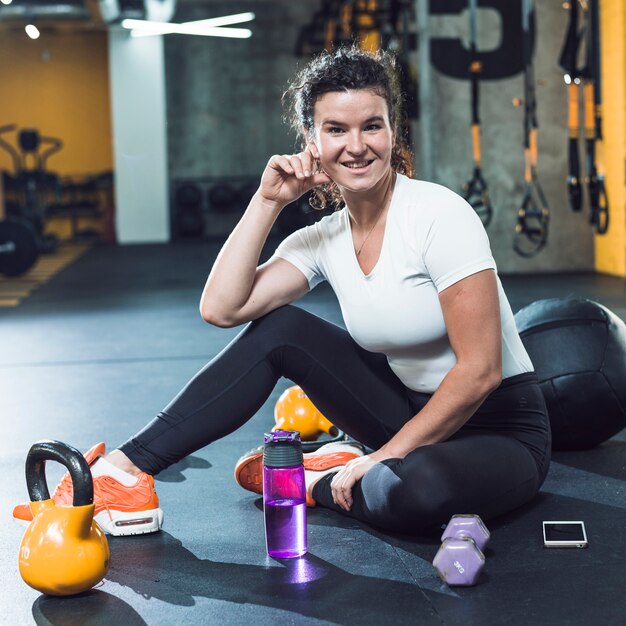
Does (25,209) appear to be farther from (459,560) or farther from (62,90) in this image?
(459,560)

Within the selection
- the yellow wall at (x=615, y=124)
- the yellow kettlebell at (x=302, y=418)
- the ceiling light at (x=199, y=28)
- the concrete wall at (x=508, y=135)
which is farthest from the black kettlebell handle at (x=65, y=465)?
the ceiling light at (x=199, y=28)

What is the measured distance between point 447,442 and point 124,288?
5.83 m

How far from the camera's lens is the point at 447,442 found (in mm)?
1846

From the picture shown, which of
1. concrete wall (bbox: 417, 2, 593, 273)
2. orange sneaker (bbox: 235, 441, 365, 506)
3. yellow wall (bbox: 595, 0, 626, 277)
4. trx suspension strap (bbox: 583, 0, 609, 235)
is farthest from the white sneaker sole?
concrete wall (bbox: 417, 2, 593, 273)

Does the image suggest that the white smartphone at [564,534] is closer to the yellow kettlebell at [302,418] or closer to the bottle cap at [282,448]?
the bottle cap at [282,448]

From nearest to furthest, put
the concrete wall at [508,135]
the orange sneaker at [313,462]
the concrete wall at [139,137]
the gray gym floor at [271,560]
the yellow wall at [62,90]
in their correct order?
the gray gym floor at [271,560], the orange sneaker at [313,462], the concrete wall at [508,135], the concrete wall at [139,137], the yellow wall at [62,90]

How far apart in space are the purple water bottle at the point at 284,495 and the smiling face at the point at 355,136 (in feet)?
1.58

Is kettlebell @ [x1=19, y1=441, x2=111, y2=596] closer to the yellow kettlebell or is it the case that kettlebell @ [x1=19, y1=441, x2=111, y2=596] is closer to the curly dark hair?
the curly dark hair

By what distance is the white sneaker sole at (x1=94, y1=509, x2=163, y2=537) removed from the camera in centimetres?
198

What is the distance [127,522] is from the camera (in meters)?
1.99

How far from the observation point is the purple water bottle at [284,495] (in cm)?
178

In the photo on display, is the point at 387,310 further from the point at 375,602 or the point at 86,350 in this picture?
the point at 86,350

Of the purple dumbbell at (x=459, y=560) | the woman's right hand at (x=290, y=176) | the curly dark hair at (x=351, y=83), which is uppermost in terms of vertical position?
the curly dark hair at (x=351, y=83)

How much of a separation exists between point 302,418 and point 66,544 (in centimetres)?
118
